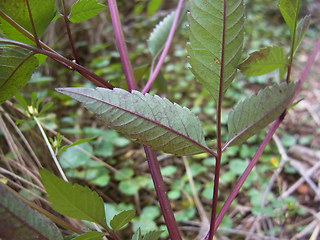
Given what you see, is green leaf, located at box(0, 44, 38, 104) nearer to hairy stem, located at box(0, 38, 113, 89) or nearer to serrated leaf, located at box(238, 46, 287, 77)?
hairy stem, located at box(0, 38, 113, 89)

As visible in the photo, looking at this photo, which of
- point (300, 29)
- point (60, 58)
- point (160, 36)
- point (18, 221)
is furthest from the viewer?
point (160, 36)

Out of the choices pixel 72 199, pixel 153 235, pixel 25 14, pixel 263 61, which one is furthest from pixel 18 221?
pixel 263 61

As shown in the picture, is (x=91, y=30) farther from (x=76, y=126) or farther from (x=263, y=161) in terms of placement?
(x=263, y=161)

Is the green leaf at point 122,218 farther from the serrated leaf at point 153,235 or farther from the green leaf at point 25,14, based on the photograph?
the green leaf at point 25,14

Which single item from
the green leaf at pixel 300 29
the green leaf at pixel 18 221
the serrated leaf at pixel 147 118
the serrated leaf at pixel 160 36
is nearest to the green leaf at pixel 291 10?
the green leaf at pixel 300 29

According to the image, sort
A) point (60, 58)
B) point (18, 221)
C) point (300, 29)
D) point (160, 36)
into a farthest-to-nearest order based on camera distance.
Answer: point (160, 36) < point (300, 29) < point (60, 58) < point (18, 221)

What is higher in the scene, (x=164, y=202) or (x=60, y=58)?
(x=60, y=58)

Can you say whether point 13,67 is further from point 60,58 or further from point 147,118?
point 147,118

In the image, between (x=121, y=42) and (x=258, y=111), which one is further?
(x=121, y=42)
